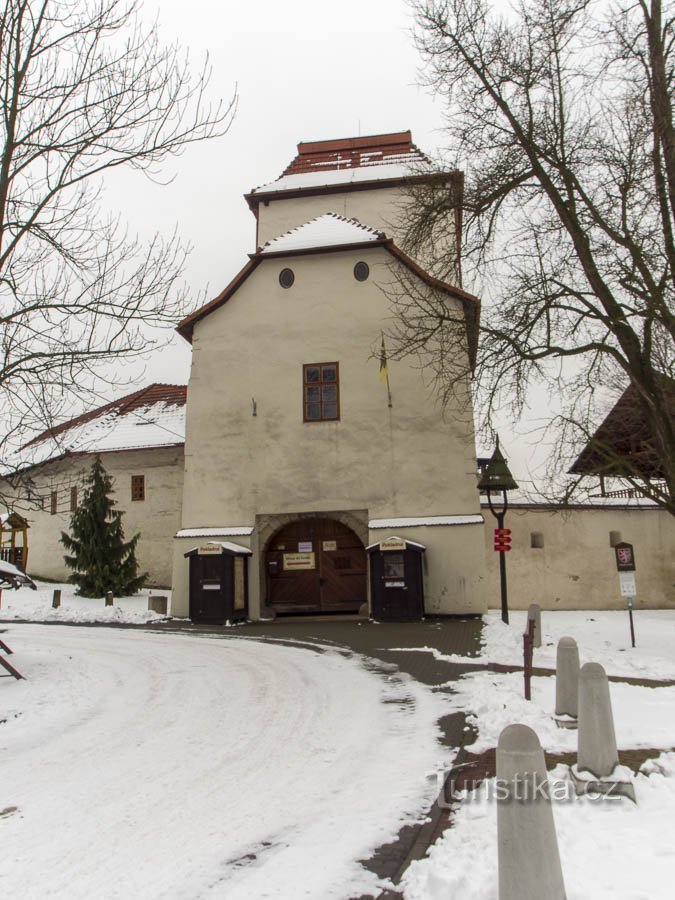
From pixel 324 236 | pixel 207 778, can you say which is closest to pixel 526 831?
pixel 207 778

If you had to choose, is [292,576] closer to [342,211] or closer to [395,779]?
[342,211]

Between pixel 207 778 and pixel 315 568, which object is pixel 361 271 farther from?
pixel 207 778

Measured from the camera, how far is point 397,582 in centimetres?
1927

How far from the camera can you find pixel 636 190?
42.5ft

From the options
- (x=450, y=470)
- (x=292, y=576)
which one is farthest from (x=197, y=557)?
(x=450, y=470)

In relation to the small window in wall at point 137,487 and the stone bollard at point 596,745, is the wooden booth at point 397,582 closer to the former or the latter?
the small window in wall at point 137,487

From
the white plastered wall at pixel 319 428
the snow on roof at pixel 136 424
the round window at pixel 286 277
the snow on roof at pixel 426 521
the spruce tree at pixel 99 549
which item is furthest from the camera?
the snow on roof at pixel 136 424

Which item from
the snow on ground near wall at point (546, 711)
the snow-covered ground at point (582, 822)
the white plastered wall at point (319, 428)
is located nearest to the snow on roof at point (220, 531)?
the white plastered wall at point (319, 428)

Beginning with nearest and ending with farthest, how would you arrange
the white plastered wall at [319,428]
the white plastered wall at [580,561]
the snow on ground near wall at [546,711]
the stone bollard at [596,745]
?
the stone bollard at [596,745] → the snow on ground near wall at [546,711] → the white plastered wall at [319,428] → the white plastered wall at [580,561]

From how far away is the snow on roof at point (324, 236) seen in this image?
22.3 meters

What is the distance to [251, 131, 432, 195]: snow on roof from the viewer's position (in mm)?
29391

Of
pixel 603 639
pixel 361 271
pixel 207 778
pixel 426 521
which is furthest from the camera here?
pixel 361 271

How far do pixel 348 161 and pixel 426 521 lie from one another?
54.3ft

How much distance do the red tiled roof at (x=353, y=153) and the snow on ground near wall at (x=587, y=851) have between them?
27.9 m
